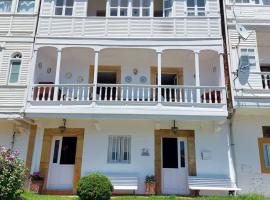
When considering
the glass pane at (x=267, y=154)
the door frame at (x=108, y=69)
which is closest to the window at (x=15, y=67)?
the door frame at (x=108, y=69)

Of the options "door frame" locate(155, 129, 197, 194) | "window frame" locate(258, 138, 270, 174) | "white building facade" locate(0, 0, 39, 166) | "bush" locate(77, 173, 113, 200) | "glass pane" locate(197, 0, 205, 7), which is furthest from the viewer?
"glass pane" locate(197, 0, 205, 7)

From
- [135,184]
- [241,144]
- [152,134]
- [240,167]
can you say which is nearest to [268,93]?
[241,144]

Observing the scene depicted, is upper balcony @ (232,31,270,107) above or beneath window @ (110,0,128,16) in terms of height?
beneath

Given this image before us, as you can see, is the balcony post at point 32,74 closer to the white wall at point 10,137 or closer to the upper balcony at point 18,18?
the upper balcony at point 18,18

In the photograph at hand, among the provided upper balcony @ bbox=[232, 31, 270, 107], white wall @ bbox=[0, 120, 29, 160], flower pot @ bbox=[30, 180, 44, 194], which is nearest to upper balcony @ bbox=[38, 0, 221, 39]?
upper balcony @ bbox=[232, 31, 270, 107]

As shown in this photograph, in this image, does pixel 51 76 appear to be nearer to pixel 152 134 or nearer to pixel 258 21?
pixel 152 134

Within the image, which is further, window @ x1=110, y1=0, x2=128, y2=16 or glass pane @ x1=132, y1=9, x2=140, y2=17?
glass pane @ x1=132, y1=9, x2=140, y2=17

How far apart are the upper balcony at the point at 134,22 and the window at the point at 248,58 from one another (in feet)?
5.05

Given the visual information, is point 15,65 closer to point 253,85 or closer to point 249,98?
point 249,98

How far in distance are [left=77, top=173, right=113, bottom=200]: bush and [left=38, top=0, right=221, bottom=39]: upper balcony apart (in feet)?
24.8

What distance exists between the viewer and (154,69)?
1653 centimetres

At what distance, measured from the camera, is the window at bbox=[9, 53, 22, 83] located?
49.9 ft

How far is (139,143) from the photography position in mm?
14953

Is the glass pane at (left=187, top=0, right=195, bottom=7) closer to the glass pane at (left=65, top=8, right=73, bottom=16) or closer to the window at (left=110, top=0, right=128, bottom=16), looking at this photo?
the window at (left=110, top=0, right=128, bottom=16)
